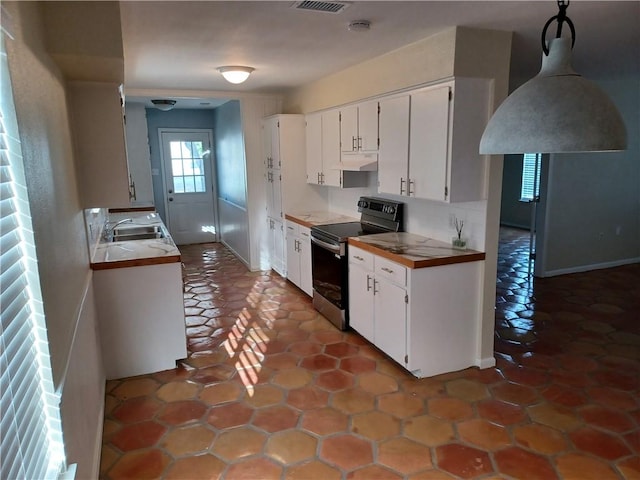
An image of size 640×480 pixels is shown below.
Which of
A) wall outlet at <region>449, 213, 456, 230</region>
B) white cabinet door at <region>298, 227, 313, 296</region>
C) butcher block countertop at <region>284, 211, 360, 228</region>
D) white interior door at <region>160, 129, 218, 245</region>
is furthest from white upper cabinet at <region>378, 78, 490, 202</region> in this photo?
white interior door at <region>160, 129, 218, 245</region>

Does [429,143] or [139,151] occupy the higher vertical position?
[139,151]

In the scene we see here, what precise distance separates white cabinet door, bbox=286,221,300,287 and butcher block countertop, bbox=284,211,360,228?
12 centimetres

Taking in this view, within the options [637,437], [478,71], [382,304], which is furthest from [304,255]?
[637,437]

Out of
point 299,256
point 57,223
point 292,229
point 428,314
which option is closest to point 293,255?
point 299,256

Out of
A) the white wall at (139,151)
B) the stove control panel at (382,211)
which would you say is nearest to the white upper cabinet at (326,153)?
the stove control panel at (382,211)

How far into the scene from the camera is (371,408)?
9.34 feet

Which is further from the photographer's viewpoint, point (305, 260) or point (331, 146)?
point (305, 260)

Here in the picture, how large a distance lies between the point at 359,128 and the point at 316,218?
1.30m

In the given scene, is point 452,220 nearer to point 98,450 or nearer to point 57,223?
point 57,223

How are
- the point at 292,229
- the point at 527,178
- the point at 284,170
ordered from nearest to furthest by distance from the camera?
the point at 292,229 → the point at 284,170 → the point at 527,178

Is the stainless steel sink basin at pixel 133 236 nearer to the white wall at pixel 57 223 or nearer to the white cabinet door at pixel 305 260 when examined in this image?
the white cabinet door at pixel 305 260

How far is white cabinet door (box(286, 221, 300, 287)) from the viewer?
5.09 metres

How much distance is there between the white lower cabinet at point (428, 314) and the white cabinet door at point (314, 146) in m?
1.92

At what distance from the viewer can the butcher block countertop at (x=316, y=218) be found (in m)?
4.76
